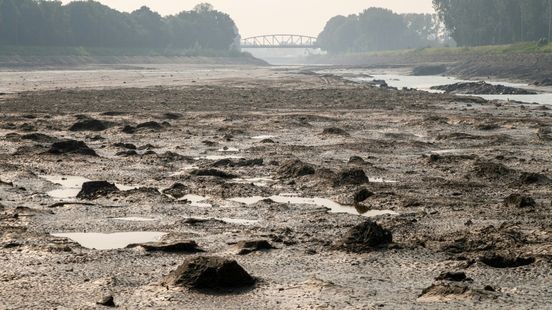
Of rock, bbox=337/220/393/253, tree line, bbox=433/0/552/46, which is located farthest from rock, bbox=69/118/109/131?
tree line, bbox=433/0/552/46

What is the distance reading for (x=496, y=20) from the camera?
133625mm

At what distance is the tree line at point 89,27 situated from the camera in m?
120

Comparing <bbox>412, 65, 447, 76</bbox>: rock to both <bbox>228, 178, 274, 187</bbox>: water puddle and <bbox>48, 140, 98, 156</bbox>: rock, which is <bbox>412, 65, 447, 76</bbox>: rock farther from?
<bbox>228, 178, 274, 187</bbox>: water puddle

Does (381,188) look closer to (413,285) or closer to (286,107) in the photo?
(413,285)

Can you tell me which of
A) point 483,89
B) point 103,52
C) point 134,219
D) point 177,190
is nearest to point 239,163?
point 177,190

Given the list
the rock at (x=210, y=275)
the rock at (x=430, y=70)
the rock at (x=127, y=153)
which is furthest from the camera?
the rock at (x=430, y=70)

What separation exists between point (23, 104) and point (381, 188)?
85.9ft

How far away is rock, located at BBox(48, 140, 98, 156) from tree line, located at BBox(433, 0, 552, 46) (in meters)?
93.7

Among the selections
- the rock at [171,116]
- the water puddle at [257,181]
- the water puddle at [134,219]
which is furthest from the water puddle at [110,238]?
the rock at [171,116]

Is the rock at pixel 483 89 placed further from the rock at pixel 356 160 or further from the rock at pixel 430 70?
the rock at pixel 430 70

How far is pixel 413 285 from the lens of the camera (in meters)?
10.1

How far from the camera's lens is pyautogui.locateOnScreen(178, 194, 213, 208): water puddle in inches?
614

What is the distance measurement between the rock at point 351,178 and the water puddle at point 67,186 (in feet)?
13.8

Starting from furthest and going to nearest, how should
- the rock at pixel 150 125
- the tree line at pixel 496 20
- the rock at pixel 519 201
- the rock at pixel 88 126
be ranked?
the tree line at pixel 496 20 < the rock at pixel 150 125 < the rock at pixel 88 126 < the rock at pixel 519 201
